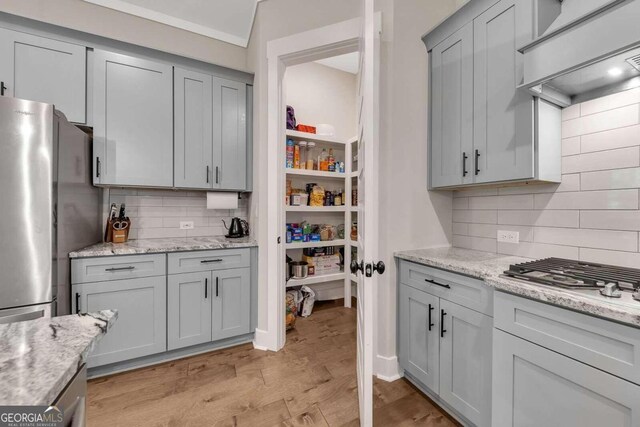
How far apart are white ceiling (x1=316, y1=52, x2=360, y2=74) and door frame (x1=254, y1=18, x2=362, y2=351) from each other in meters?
1.28

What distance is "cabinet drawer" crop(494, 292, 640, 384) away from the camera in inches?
33.6

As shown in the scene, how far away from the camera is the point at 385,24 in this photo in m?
1.90

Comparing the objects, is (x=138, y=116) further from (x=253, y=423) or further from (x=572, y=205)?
(x=572, y=205)

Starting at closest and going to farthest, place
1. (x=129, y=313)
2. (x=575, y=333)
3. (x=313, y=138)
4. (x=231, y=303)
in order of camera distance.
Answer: (x=575, y=333)
(x=129, y=313)
(x=231, y=303)
(x=313, y=138)

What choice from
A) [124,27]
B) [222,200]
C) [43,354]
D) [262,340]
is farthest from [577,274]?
[124,27]

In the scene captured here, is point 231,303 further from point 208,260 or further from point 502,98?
point 502,98

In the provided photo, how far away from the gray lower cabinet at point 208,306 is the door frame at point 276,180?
0.21 m

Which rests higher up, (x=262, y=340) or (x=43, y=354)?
(x=43, y=354)

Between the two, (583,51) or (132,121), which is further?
(132,121)

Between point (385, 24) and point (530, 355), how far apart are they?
2.12 meters

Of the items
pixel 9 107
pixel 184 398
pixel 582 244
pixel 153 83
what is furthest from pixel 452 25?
pixel 184 398

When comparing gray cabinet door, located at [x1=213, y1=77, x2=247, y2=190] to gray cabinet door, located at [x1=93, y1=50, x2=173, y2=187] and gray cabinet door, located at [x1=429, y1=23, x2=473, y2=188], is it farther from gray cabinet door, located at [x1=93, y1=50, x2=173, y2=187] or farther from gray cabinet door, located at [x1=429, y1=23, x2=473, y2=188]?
gray cabinet door, located at [x1=429, y1=23, x2=473, y2=188]

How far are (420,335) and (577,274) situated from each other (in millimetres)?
907

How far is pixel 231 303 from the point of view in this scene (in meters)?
2.29
